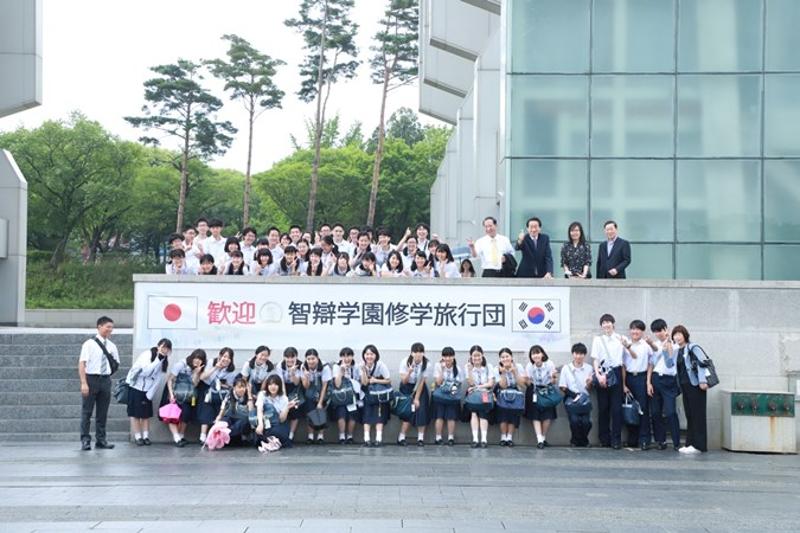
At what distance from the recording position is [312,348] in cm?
1516

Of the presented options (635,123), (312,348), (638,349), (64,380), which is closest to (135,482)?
(312,348)

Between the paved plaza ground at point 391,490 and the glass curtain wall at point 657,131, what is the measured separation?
A: 571 cm

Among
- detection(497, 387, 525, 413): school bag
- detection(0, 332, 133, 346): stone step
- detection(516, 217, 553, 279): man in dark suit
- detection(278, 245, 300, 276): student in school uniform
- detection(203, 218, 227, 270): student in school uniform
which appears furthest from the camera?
detection(0, 332, 133, 346): stone step

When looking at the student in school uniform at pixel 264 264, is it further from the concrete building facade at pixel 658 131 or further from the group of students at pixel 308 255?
the concrete building facade at pixel 658 131

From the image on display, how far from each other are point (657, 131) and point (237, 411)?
953 cm

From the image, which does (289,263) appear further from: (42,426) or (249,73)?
(249,73)

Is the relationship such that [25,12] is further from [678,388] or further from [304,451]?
[678,388]

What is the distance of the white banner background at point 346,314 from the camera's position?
50.2ft

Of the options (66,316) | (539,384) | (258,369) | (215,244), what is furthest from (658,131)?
(66,316)

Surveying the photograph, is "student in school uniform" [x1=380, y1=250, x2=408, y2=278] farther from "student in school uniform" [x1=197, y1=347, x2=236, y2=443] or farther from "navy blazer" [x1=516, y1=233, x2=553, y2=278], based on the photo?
"student in school uniform" [x1=197, y1=347, x2=236, y2=443]

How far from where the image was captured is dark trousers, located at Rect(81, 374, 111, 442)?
546 inches

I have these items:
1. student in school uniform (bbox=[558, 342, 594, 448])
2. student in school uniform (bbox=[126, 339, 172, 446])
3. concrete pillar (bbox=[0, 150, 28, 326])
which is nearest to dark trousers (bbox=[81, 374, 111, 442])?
student in school uniform (bbox=[126, 339, 172, 446])

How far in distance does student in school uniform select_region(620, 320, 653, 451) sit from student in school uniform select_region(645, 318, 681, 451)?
0.09 m

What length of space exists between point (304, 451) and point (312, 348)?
1693 millimetres
